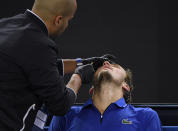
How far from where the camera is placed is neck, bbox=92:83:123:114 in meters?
1.91

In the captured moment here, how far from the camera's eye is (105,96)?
1.92 m

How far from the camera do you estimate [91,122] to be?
1834 millimetres

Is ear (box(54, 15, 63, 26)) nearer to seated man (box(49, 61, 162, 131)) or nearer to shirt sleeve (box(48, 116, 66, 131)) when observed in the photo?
seated man (box(49, 61, 162, 131))

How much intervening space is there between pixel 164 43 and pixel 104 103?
2009 millimetres

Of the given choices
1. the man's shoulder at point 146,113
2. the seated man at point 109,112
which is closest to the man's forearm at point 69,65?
the seated man at point 109,112

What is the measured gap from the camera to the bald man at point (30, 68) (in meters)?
1.30

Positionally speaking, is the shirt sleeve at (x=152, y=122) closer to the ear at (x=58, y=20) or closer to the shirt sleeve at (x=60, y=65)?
the shirt sleeve at (x=60, y=65)

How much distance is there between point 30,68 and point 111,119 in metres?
0.70

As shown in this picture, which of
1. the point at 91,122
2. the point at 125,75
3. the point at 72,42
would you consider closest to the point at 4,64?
the point at 91,122

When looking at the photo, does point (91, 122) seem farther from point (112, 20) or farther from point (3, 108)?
point (112, 20)

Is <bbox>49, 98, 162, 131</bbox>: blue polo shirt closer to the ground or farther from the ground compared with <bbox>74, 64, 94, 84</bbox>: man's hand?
closer to the ground

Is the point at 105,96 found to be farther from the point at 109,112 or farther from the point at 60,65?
the point at 60,65

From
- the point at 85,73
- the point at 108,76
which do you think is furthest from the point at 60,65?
the point at 108,76

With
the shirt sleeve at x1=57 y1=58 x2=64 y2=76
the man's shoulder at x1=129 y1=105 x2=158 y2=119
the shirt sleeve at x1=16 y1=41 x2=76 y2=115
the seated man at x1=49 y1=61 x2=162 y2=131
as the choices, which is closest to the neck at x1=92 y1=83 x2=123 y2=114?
the seated man at x1=49 y1=61 x2=162 y2=131
